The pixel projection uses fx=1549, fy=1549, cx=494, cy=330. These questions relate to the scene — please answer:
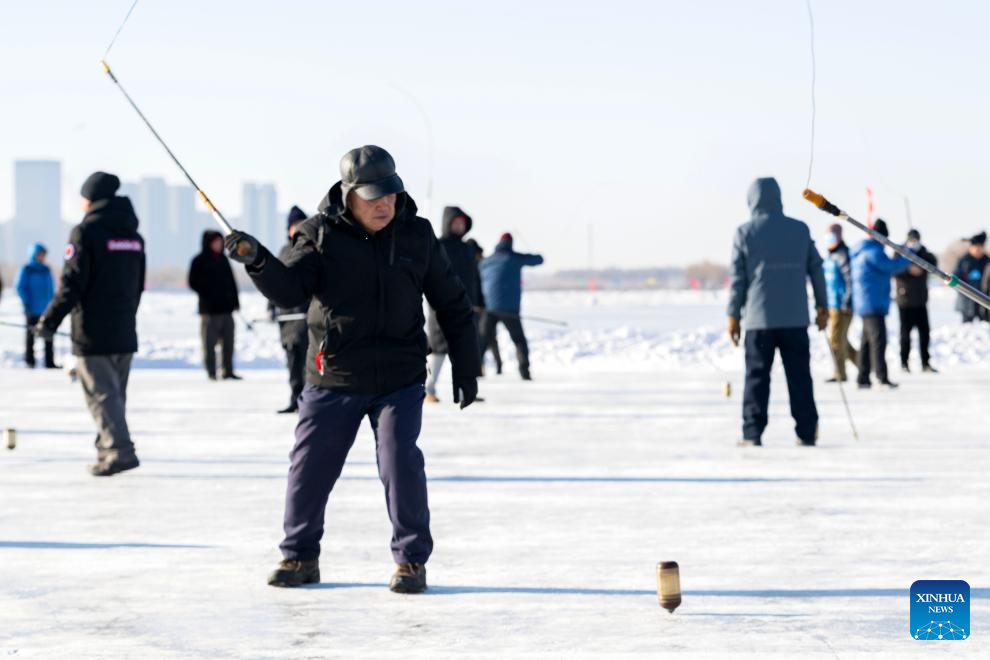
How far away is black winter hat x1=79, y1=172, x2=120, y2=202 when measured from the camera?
9375mm

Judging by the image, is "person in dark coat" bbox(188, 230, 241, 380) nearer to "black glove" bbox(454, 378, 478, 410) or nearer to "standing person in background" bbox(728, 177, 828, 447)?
"standing person in background" bbox(728, 177, 828, 447)

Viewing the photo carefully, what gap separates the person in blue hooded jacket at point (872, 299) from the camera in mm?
16578

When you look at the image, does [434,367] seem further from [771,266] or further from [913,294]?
[913,294]

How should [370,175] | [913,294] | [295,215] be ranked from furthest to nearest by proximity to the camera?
[913,294], [295,215], [370,175]

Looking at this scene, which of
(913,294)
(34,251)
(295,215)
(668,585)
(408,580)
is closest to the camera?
(668,585)

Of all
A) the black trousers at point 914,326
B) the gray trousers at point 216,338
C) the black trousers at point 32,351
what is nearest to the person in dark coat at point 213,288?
the gray trousers at point 216,338

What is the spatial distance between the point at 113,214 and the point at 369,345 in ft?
13.1

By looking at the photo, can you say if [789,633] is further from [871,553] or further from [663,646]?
[871,553]

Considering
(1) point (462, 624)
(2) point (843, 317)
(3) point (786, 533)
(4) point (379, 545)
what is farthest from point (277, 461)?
(2) point (843, 317)

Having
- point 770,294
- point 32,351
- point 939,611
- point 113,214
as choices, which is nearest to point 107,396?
point 113,214

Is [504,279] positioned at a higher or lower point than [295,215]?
lower

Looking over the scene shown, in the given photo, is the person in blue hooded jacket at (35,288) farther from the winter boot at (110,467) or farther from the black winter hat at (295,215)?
the winter boot at (110,467)

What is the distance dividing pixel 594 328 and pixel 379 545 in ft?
97.5

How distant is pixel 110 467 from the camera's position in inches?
375
